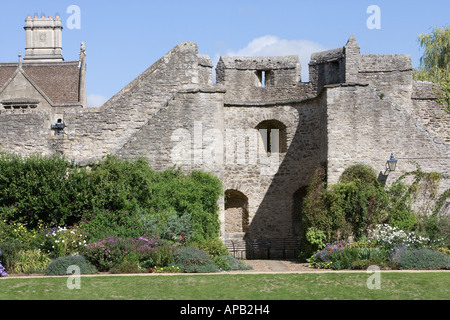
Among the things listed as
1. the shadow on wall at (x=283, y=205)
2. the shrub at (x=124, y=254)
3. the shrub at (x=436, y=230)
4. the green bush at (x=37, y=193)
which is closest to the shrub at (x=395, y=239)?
the shrub at (x=436, y=230)

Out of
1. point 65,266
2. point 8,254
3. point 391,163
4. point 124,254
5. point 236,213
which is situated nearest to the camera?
point 65,266

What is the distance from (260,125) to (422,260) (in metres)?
9.11

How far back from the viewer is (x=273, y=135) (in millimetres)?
23578

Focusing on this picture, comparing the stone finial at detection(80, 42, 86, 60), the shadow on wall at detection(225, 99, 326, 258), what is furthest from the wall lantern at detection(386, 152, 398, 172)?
the stone finial at detection(80, 42, 86, 60)

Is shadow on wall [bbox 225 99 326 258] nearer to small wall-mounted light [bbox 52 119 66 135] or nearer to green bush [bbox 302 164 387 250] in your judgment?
green bush [bbox 302 164 387 250]

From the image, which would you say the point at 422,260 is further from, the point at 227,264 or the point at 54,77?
the point at 54,77

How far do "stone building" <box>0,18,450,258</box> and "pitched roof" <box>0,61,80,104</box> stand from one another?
33.5ft

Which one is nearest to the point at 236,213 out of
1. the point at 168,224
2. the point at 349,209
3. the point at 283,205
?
the point at 283,205

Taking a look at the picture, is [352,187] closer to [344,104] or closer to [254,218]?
[344,104]

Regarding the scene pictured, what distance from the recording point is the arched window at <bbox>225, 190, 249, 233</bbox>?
23.4 metres

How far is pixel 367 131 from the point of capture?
2053 centimetres

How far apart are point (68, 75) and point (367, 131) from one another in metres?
17.9

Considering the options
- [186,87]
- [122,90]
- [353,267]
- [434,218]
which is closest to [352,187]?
[434,218]

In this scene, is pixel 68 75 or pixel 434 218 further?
pixel 68 75
